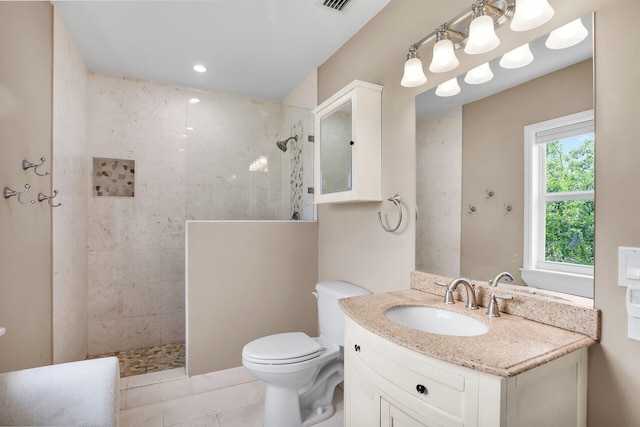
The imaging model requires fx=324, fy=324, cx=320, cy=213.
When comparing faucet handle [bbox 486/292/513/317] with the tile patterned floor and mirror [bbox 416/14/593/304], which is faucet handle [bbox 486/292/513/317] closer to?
mirror [bbox 416/14/593/304]

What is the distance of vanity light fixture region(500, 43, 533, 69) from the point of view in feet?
3.97

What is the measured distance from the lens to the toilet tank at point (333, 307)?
6.60 feet

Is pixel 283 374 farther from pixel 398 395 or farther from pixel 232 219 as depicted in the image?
pixel 232 219

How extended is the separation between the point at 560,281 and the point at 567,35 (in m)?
0.84

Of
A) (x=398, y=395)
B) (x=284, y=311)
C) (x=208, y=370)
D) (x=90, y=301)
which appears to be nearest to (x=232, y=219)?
(x=284, y=311)

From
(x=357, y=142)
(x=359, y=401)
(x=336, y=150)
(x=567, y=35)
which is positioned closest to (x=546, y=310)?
(x=359, y=401)

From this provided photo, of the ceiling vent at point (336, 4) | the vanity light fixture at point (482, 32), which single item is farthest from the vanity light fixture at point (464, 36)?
the ceiling vent at point (336, 4)

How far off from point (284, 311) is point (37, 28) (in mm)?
2367

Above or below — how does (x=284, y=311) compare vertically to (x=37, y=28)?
below

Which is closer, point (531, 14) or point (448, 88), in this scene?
point (531, 14)

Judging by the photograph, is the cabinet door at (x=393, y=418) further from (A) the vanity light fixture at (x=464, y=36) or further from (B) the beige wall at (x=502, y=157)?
(A) the vanity light fixture at (x=464, y=36)

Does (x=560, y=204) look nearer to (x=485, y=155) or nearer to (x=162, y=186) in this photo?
(x=485, y=155)

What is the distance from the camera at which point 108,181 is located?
288 centimetres

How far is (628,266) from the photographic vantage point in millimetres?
939
